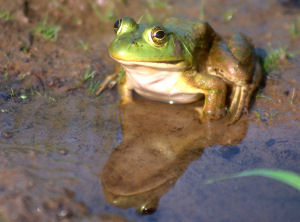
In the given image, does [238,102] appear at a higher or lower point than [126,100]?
higher

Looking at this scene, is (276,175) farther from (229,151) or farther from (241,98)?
(241,98)

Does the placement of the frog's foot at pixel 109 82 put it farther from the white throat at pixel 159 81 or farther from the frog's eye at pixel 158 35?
the frog's eye at pixel 158 35

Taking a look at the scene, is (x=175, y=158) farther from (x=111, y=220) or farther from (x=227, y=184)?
(x=111, y=220)

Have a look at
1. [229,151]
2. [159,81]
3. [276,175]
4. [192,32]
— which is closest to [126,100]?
[159,81]

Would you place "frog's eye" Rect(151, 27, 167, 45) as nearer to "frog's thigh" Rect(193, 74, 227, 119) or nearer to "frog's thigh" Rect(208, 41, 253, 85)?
"frog's thigh" Rect(193, 74, 227, 119)

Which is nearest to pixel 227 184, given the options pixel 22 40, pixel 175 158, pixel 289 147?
pixel 175 158

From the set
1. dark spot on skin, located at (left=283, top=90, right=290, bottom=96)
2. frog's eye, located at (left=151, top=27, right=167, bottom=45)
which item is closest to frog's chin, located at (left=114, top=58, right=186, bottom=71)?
frog's eye, located at (left=151, top=27, right=167, bottom=45)
